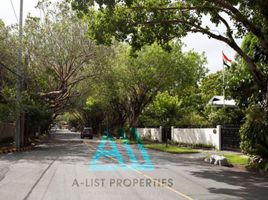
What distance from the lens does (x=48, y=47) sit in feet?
128

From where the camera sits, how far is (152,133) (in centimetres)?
5425

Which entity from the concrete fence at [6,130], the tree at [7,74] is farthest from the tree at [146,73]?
the concrete fence at [6,130]

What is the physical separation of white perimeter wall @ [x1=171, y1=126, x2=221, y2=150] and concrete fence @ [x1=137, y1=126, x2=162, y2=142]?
486 centimetres

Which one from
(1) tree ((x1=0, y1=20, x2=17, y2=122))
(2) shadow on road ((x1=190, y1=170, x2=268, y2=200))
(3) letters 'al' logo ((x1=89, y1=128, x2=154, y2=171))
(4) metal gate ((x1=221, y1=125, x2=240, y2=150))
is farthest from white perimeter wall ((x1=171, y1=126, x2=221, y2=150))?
(2) shadow on road ((x1=190, y1=170, x2=268, y2=200))

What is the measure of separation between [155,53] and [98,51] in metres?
8.11

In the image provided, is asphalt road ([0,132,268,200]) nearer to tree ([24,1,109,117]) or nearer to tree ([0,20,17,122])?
tree ([0,20,17,122])

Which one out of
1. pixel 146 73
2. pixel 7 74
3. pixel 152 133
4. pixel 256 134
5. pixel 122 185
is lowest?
pixel 122 185

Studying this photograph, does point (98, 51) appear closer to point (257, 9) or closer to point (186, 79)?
point (186, 79)

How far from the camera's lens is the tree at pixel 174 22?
766 inches

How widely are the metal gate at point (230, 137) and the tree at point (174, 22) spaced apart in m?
9.33

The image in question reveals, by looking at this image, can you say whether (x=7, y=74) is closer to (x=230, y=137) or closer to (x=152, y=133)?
(x=230, y=137)

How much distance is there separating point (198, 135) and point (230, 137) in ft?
21.4

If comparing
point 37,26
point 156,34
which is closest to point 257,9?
point 156,34

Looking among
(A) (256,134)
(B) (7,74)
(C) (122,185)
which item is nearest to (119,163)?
(A) (256,134)
